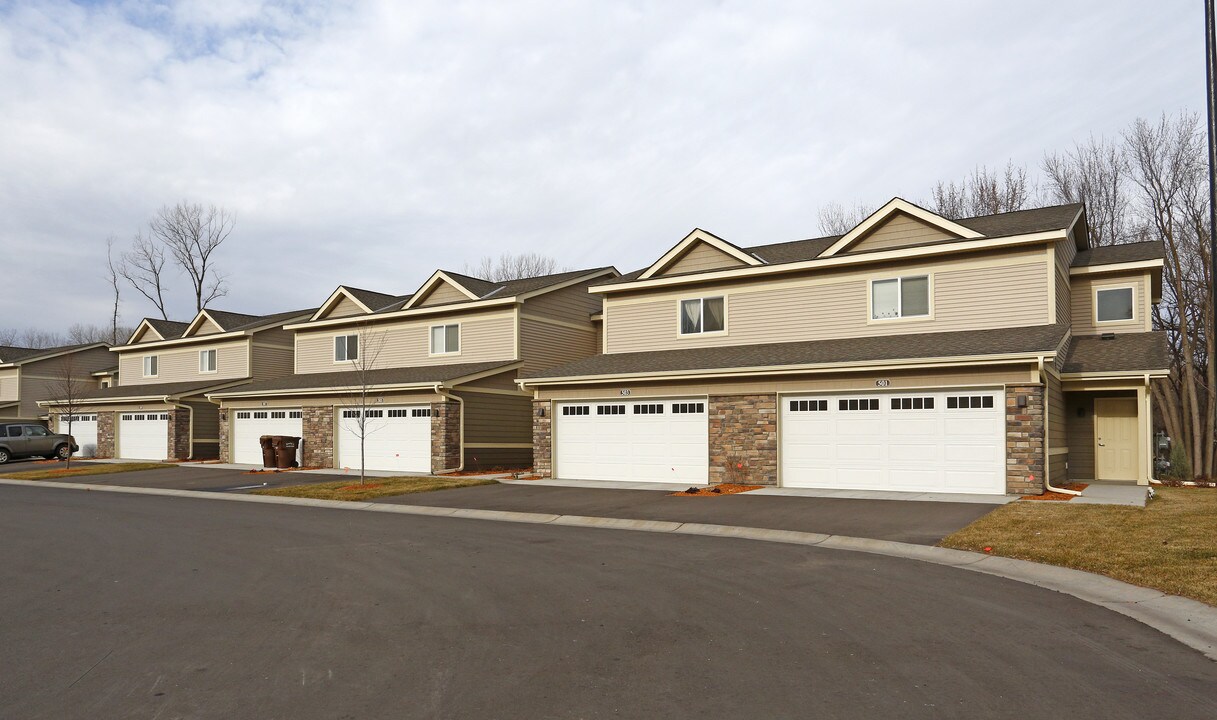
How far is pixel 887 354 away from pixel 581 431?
29.6 ft

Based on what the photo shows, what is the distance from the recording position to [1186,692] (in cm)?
586

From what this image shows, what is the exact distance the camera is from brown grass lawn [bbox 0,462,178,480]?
30467 millimetres

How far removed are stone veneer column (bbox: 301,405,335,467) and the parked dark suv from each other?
14.5 meters

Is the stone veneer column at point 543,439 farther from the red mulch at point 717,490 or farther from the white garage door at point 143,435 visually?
the white garage door at point 143,435

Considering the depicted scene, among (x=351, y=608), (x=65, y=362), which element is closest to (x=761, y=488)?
(x=351, y=608)

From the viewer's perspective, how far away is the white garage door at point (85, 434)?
42688 mm

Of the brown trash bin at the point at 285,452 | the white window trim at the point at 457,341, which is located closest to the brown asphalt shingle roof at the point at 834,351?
the white window trim at the point at 457,341

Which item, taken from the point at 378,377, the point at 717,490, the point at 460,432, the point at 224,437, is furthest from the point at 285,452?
the point at 717,490

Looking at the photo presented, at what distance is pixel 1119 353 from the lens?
68.3 feet

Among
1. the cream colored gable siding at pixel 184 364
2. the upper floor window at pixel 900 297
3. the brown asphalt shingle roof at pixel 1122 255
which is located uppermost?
the brown asphalt shingle roof at pixel 1122 255

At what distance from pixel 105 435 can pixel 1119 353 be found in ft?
139

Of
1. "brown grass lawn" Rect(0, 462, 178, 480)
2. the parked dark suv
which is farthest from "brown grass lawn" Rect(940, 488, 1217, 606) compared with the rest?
the parked dark suv

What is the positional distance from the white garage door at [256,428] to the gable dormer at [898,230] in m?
21.2

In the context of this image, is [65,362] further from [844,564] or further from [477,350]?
[844,564]
